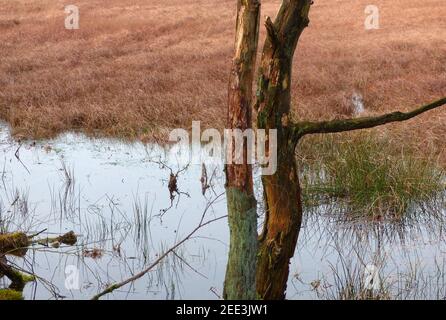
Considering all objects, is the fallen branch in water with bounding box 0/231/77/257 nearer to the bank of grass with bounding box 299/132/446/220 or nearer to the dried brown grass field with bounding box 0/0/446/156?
the bank of grass with bounding box 299/132/446/220

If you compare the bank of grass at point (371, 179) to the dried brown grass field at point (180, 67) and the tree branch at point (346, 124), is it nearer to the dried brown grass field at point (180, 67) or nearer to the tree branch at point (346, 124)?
the dried brown grass field at point (180, 67)

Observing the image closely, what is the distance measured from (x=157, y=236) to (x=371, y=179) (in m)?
2.37

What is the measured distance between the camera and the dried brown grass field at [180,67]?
1226 cm

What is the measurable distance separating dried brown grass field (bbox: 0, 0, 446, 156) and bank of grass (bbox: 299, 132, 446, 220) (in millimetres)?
1033

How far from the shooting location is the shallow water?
6191 millimetres

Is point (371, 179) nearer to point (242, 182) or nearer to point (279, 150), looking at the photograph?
point (279, 150)

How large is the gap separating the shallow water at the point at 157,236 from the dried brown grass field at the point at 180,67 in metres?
2.02

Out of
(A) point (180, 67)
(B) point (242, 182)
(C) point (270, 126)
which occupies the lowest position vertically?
(B) point (242, 182)

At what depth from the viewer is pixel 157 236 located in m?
7.41

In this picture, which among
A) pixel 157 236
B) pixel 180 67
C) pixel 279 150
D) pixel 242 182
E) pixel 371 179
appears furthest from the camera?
pixel 180 67

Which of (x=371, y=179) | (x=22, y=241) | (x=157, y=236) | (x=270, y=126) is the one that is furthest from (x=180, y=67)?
(x=270, y=126)

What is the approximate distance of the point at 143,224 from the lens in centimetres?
769

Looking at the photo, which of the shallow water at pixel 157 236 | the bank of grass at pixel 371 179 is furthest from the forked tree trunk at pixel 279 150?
the bank of grass at pixel 371 179
